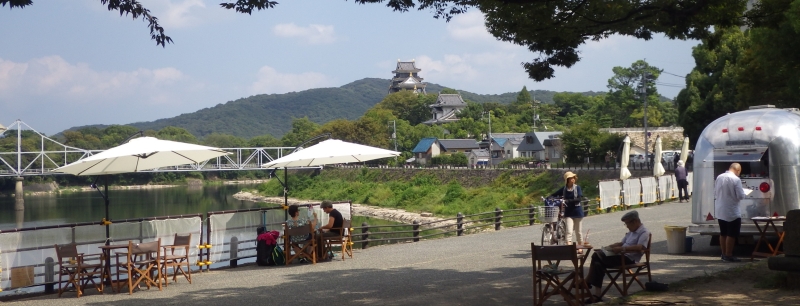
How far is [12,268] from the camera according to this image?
35.9 feet

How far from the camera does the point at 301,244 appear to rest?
13.5 meters

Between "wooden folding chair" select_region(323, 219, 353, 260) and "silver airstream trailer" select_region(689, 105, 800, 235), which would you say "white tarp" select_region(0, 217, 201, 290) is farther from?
"silver airstream trailer" select_region(689, 105, 800, 235)

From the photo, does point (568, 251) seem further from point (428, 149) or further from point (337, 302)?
point (428, 149)

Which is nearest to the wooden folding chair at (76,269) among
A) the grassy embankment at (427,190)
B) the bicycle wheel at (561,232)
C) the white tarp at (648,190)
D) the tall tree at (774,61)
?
the bicycle wheel at (561,232)

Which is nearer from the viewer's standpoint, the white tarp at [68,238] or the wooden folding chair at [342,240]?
the white tarp at [68,238]

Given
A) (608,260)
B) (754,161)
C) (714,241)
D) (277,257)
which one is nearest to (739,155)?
(754,161)

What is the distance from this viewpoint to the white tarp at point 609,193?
2405cm

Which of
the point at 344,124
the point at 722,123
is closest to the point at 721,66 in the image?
the point at 722,123

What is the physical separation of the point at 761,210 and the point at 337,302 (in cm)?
693

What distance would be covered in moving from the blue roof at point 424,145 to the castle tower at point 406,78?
7570 cm

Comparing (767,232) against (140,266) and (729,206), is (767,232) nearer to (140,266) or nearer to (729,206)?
(729,206)

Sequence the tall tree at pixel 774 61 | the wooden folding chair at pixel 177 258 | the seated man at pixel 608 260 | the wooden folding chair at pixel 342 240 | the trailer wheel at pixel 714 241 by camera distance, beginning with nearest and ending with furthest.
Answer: the seated man at pixel 608 260
the wooden folding chair at pixel 177 258
the tall tree at pixel 774 61
the trailer wheel at pixel 714 241
the wooden folding chair at pixel 342 240

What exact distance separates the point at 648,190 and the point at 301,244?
1639 centimetres

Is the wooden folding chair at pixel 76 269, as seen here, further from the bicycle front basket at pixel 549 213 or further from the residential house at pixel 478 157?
the residential house at pixel 478 157
